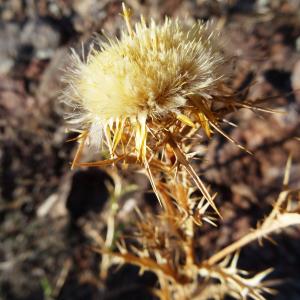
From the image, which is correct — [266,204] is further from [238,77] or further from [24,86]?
[24,86]

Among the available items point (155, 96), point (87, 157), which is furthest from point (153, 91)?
point (87, 157)

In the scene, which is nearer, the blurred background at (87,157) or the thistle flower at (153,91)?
the thistle flower at (153,91)

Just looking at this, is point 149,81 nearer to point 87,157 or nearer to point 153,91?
point 153,91

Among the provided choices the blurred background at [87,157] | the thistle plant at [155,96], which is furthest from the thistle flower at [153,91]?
the blurred background at [87,157]

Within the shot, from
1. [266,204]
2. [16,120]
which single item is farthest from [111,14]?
[266,204]

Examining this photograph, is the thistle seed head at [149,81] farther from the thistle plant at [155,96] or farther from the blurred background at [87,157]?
the blurred background at [87,157]

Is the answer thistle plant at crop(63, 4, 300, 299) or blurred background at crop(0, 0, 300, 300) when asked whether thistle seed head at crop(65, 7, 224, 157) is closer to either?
thistle plant at crop(63, 4, 300, 299)
